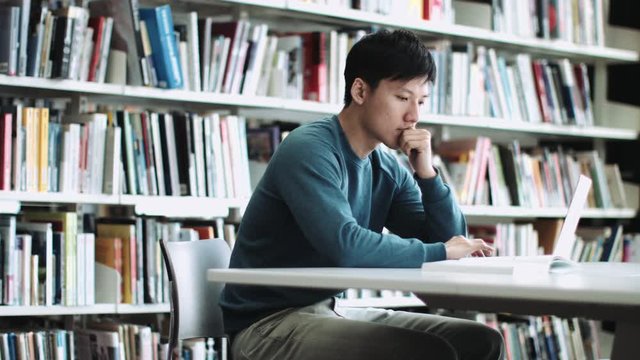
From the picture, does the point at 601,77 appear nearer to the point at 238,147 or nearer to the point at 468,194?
the point at 468,194

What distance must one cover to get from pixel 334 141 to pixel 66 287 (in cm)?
137

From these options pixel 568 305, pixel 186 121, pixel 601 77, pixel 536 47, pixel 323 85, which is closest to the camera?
pixel 568 305

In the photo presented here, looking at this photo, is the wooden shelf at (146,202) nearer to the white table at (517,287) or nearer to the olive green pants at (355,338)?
the olive green pants at (355,338)

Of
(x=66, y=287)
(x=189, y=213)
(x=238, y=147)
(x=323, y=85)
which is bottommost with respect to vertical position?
(x=66, y=287)

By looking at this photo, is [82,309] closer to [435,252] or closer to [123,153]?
[123,153]

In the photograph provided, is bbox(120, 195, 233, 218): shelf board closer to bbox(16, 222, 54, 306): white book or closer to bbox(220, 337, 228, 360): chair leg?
bbox(16, 222, 54, 306): white book

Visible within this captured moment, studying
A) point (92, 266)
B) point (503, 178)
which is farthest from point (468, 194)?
point (92, 266)

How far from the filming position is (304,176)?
214 cm

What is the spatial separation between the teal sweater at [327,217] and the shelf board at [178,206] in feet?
3.50

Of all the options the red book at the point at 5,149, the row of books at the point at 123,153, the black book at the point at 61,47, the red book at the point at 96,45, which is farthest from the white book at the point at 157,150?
the red book at the point at 5,149

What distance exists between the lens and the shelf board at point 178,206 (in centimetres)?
341

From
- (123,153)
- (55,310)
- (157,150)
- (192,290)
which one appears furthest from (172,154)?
(192,290)

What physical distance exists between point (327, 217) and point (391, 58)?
0.47 m

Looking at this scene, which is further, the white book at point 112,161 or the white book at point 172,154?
the white book at point 172,154
